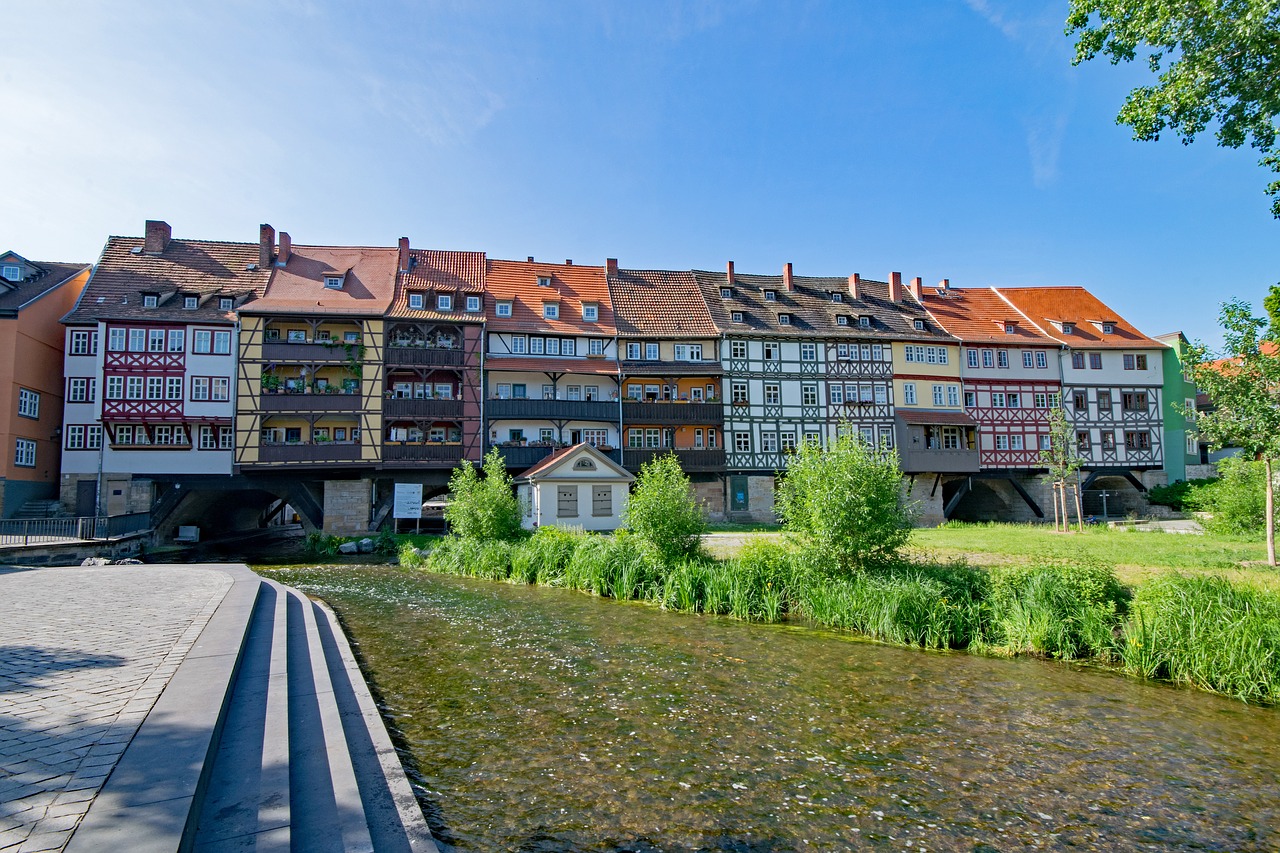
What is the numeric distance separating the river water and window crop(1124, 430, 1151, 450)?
3597 cm

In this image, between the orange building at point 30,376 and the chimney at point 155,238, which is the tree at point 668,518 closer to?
the orange building at point 30,376

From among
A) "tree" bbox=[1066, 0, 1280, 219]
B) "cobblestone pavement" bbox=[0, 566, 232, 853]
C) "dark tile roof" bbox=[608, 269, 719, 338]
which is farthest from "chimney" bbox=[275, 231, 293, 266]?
"tree" bbox=[1066, 0, 1280, 219]

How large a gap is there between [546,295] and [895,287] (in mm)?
21157

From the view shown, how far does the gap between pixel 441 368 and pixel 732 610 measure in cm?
2397

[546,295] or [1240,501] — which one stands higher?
[546,295]

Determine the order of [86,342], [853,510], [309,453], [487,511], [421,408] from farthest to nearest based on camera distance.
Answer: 1. [421,408]
2. [86,342]
3. [309,453]
4. [487,511]
5. [853,510]

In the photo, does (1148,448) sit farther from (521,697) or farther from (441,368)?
(521,697)

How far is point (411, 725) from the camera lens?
7875mm

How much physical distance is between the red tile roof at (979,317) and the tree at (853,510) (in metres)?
28.2

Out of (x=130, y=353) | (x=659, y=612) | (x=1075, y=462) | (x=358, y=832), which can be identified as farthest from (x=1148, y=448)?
(x=130, y=353)

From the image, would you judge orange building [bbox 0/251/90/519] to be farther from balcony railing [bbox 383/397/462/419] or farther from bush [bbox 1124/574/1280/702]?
bush [bbox 1124/574/1280/702]

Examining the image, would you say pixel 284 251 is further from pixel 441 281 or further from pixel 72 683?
pixel 72 683

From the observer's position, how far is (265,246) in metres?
36.9

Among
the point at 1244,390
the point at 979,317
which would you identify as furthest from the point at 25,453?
the point at 979,317
